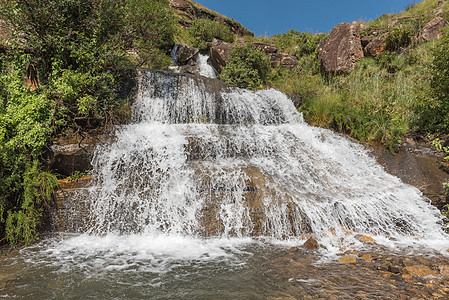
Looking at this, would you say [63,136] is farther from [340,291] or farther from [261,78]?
[261,78]

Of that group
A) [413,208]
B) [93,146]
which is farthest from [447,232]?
[93,146]

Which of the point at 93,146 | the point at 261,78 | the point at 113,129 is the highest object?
the point at 261,78

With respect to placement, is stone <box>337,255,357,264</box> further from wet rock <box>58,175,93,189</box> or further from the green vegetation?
the green vegetation

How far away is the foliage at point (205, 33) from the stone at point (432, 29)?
1243 centimetres

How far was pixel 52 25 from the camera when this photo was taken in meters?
6.04

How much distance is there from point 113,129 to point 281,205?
4674 millimetres

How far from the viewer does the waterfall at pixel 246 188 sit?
452cm

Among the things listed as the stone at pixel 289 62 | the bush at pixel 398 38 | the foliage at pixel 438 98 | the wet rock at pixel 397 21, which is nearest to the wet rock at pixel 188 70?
the stone at pixel 289 62

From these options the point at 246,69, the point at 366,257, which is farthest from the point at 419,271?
the point at 246,69

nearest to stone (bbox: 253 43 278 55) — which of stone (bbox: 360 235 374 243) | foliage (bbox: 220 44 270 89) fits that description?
foliage (bbox: 220 44 270 89)

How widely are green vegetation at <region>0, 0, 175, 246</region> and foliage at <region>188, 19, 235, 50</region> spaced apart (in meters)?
9.64

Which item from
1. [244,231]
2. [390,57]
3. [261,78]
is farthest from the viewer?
[261,78]

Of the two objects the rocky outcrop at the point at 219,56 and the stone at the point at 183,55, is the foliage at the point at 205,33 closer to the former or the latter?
the stone at the point at 183,55

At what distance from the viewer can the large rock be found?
12.3 meters
